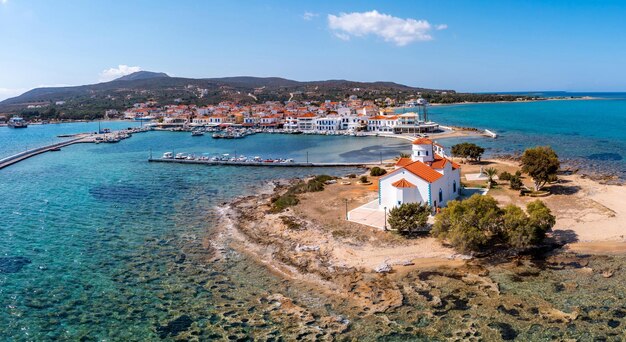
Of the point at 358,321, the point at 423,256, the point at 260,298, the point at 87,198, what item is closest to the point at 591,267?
the point at 423,256

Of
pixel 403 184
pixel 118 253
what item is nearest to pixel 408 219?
pixel 403 184

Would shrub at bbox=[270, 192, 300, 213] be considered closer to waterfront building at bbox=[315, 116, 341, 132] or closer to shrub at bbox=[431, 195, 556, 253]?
shrub at bbox=[431, 195, 556, 253]

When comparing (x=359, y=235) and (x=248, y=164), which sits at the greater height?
(x=248, y=164)

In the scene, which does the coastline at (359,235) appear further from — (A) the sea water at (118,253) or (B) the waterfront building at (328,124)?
(B) the waterfront building at (328,124)

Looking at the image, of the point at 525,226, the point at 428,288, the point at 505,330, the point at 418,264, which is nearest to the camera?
the point at 505,330

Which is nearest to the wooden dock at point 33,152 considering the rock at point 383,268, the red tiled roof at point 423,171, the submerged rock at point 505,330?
the red tiled roof at point 423,171

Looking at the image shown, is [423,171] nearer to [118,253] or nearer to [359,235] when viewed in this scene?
[359,235]

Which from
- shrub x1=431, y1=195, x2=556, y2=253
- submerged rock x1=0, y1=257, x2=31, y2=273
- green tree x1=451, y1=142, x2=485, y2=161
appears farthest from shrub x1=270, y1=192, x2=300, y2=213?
green tree x1=451, y1=142, x2=485, y2=161

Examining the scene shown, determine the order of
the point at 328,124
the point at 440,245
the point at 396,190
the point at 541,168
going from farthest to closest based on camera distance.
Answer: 1. the point at 328,124
2. the point at 541,168
3. the point at 396,190
4. the point at 440,245
